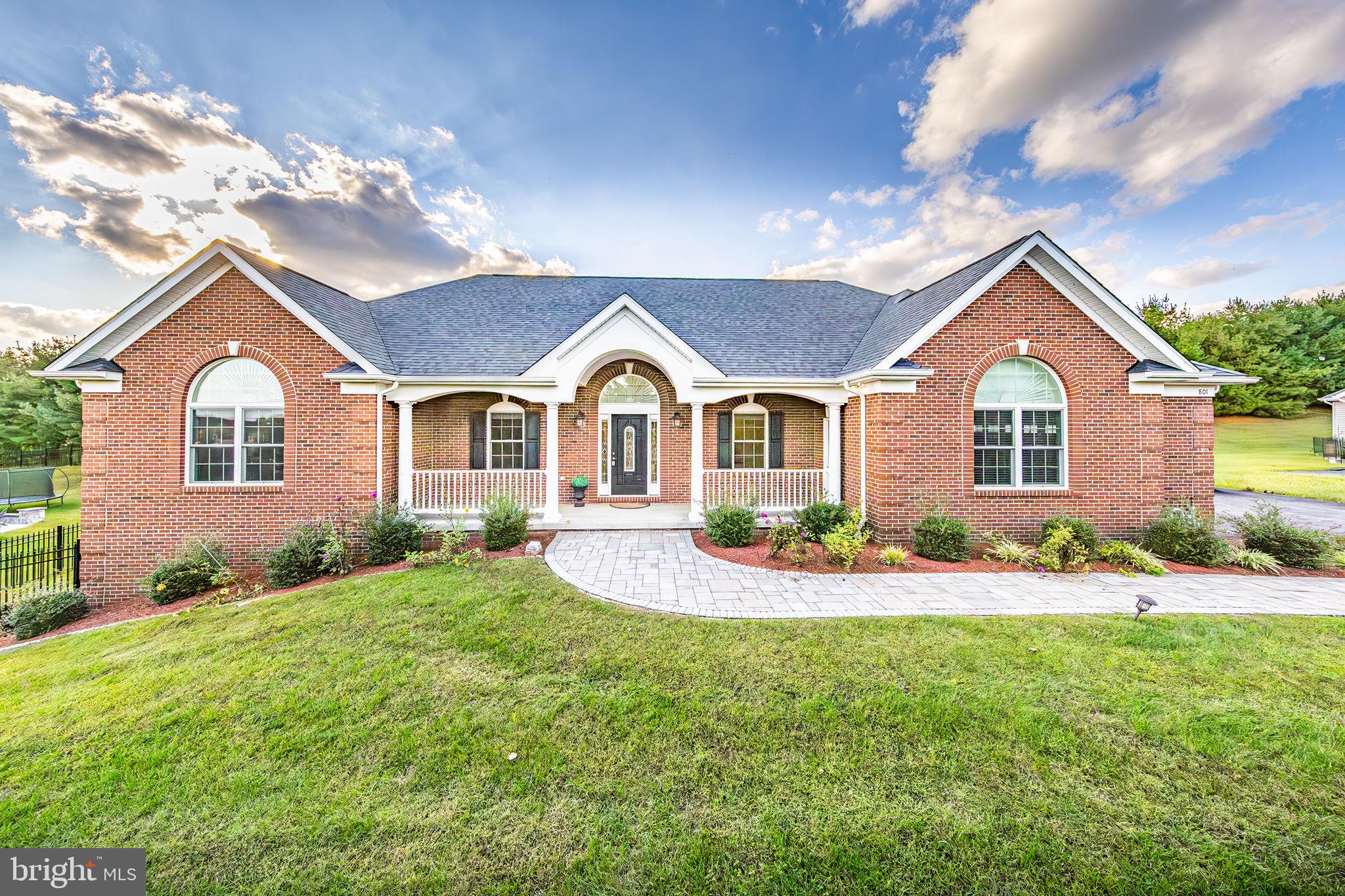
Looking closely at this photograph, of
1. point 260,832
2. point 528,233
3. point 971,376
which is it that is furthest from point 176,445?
point 971,376

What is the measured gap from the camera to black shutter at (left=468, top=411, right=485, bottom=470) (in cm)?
1260

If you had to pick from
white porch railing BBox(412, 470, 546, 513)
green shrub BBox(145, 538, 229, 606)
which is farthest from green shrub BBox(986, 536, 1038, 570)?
green shrub BBox(145, 538, 229, 606)

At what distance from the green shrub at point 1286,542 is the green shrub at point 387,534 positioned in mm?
15610

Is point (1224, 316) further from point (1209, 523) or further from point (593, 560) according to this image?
point (593, 560)

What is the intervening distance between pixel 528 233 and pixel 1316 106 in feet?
82.6

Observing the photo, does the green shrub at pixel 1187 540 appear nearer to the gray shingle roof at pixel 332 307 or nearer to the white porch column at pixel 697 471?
the white porch column at pixel 697 471

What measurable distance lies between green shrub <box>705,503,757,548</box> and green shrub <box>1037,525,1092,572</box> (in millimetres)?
5069

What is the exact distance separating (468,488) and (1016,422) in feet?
39.7

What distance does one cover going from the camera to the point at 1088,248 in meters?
21.3

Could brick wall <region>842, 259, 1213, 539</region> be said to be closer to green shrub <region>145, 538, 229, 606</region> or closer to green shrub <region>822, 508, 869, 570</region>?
green shrub <region>822, 508, 869, 570</region>

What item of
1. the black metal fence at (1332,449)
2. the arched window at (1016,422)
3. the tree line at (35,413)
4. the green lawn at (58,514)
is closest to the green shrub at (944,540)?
the arched window at (1016,422)

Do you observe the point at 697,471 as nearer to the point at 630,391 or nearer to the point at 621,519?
the point at 621,519

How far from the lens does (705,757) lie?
3.48 metres

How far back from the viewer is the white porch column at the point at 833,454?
10.8 meters
